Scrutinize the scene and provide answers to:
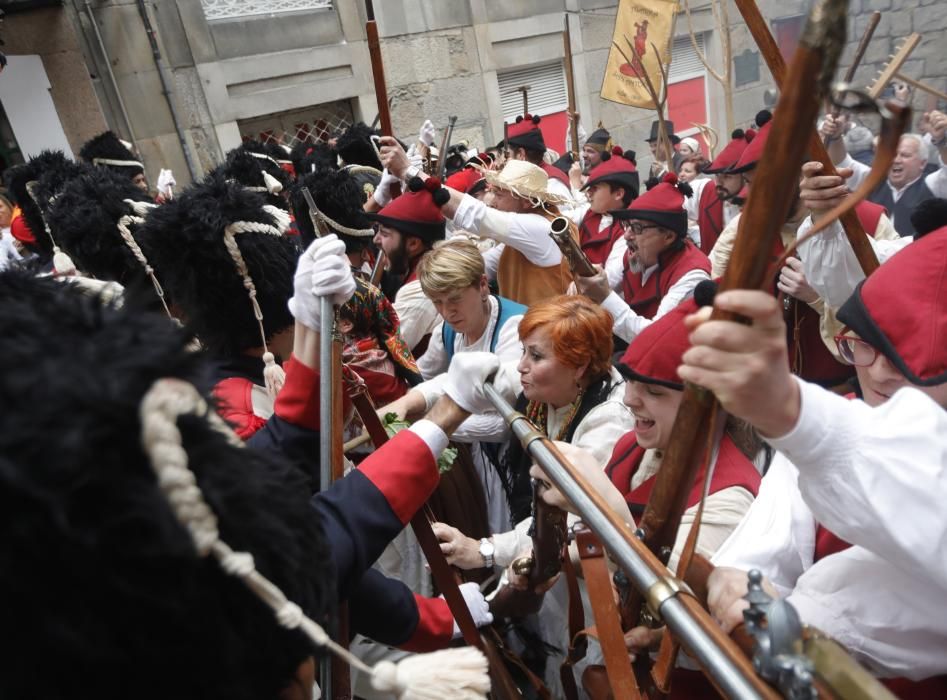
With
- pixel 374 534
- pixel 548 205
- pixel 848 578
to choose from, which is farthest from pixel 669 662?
pixel 548 205

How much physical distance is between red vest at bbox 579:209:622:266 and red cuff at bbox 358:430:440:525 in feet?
11.3

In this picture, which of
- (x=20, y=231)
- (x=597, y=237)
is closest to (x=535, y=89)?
(x=597, y=237)

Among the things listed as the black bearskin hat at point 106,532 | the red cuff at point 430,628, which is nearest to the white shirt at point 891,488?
the black bearskin hat at point 106,532

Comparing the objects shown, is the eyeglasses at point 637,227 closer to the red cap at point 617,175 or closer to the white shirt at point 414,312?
the white shirt at point 414,312

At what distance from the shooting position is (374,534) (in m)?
1.26

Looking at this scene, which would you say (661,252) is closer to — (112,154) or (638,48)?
(638,48)

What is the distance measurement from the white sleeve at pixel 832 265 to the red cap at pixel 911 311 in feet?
3.17

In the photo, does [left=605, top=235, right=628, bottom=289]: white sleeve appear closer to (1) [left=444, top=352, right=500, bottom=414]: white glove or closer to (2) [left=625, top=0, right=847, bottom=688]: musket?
(1) [left=444, top=352, right=500, bottom=414]: white glove

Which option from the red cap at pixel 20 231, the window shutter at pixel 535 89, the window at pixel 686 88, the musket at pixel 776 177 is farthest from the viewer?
the window at pixel 686 88

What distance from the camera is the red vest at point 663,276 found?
3.36 m

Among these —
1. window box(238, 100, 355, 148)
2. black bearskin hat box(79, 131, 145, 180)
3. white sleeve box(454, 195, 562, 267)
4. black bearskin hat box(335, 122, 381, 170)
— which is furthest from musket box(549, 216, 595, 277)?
window box(238, 100, 355, 148)

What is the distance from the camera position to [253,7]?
9.25 meters

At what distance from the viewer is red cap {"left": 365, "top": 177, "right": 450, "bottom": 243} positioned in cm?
350

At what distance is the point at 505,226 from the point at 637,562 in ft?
9.34
